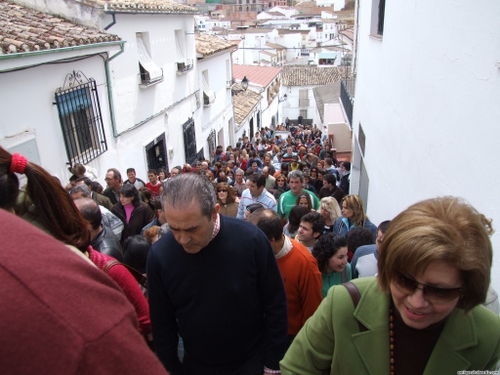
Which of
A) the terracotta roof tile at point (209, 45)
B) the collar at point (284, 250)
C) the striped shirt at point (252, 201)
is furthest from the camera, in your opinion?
the terracotta roof tile at point (209, 45)

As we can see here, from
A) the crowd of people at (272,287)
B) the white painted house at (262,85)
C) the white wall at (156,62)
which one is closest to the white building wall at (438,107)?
the crowd of people at (272,287)

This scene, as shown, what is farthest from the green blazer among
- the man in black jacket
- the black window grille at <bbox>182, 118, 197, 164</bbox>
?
the black window grille at <bbox>182, 118, 197, 164</bbox>

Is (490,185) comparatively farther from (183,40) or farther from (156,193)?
(183,40)

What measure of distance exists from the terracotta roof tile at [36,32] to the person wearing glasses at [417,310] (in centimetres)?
507

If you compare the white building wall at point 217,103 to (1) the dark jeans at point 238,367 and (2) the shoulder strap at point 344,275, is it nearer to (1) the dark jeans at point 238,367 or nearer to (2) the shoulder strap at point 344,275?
(2) the shoulder strap at point 344,275

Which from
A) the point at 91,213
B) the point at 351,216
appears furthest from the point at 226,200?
the point at 91,213

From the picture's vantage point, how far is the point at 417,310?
132cm

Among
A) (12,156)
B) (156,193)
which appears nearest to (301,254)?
(12,156)

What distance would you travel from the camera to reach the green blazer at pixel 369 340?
138 cm

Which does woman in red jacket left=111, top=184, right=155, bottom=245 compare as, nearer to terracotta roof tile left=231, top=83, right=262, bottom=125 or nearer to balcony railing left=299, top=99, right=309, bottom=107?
terracotta roof tile left=231, top=83, right=262, bottom=125

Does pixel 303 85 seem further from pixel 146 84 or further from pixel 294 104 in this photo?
pixel 146 84

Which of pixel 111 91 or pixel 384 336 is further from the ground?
pixel 384 336

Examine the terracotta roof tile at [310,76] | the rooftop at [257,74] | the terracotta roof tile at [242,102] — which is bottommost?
the terracotta roof tile at [310,76]

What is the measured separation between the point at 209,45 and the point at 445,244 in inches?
653
